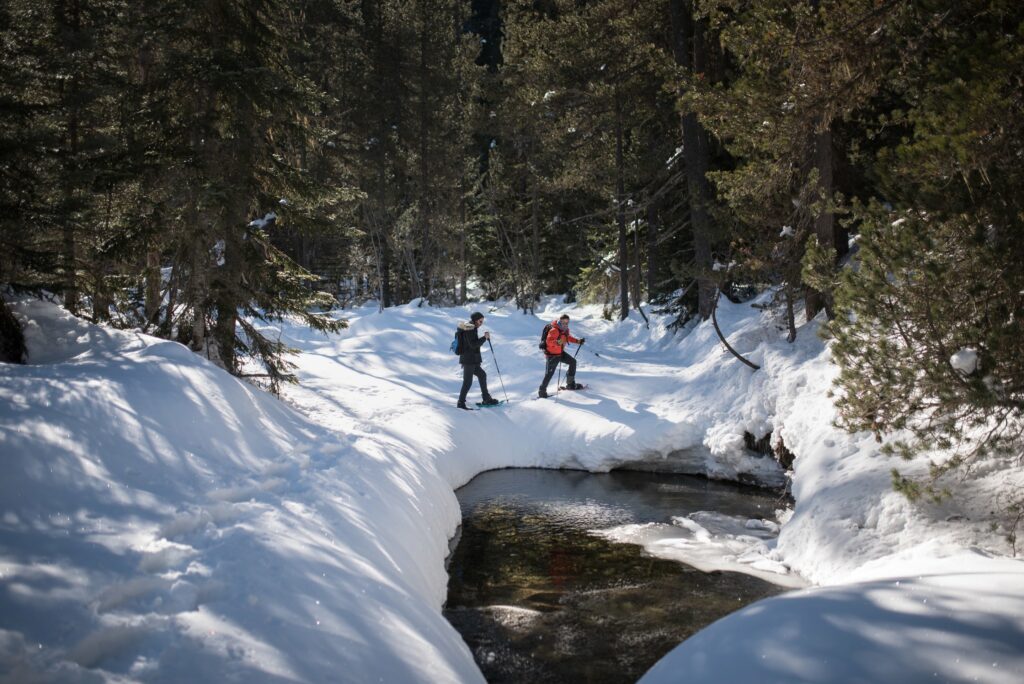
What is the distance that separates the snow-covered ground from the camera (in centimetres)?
299

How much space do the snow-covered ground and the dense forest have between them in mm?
1200

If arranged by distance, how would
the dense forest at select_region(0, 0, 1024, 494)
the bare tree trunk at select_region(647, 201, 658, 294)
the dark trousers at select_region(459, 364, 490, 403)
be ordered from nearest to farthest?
the dense forest at select_region(0, 0, 1024, 494) < the dark trousers at select_region(459, 364, 490, 403) < the bare tree trunk at select_region(647, 201, 658, 294)

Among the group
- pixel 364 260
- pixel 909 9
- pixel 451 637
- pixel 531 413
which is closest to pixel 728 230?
pixel 531 413

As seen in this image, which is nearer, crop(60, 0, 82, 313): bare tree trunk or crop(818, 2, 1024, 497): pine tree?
crop(818, 2, 1024, 497): pine tree

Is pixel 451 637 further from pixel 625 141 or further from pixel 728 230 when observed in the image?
pixel 625 141

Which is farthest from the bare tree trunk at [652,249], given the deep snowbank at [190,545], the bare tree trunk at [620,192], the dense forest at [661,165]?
the deep snowbank at [190,545]

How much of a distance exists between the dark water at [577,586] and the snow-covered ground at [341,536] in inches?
18.6

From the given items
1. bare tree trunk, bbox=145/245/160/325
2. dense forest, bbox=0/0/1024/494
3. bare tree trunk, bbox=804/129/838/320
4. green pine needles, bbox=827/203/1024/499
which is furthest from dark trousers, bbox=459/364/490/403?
green pine needles, bbox=827/203/1024/499

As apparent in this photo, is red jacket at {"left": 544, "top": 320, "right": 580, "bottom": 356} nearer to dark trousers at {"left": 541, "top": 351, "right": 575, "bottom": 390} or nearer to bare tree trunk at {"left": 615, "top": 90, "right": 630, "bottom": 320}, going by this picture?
dark trousers at {"left": 541, "top": 351, "right": 575, "bottom": 390}

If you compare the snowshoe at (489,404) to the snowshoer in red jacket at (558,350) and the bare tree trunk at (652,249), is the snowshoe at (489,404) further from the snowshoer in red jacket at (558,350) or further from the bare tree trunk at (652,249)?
the bare tree trunk at (652,249)

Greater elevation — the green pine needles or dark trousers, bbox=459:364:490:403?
the green pine needles

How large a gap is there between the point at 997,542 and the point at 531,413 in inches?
349

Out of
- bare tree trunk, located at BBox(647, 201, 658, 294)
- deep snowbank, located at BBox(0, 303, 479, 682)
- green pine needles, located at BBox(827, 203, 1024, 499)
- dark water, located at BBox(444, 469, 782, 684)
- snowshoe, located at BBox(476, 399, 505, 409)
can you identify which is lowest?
dark water, located at BBox(444, 469, 782, 684)

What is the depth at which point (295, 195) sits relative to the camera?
1139 centimetres
